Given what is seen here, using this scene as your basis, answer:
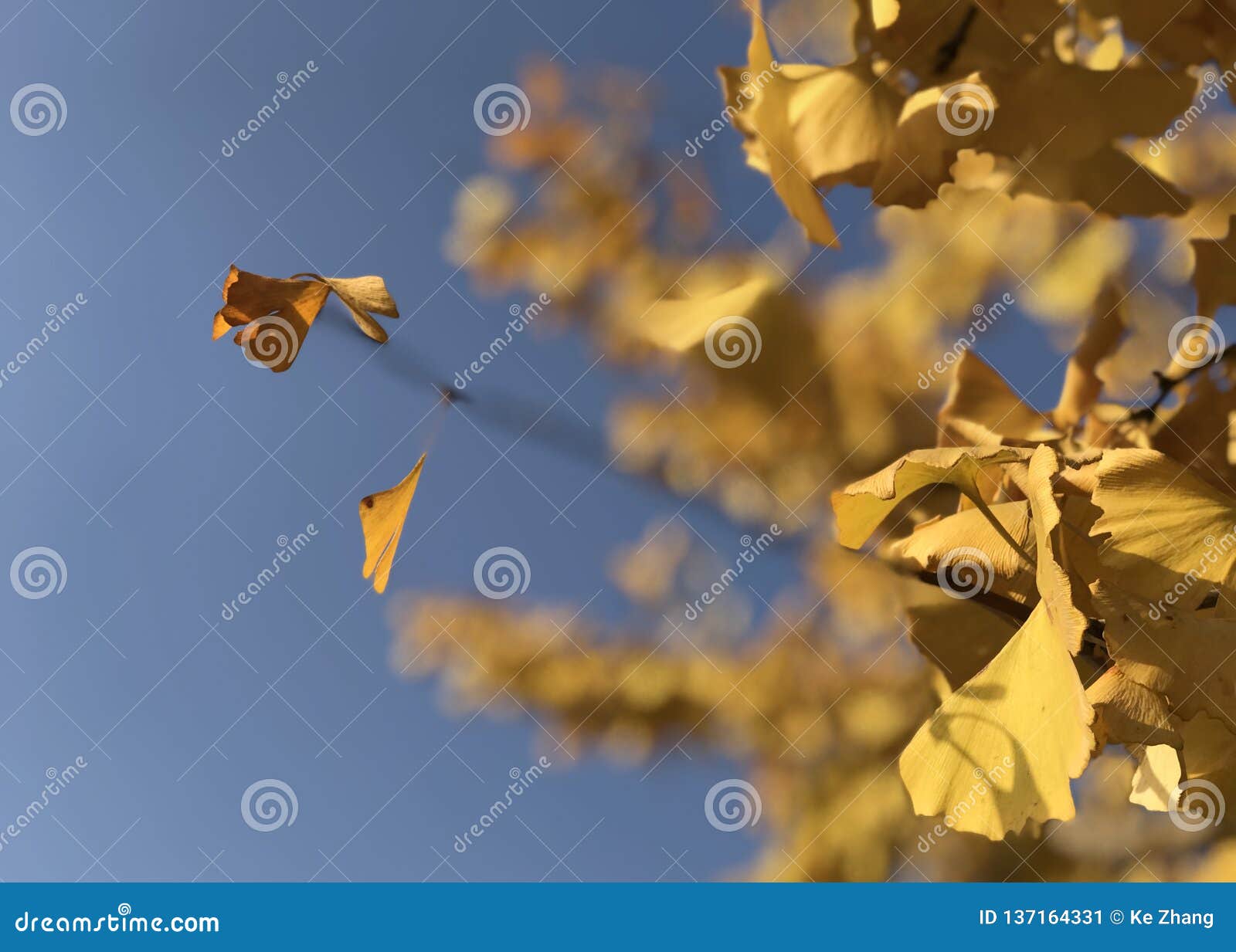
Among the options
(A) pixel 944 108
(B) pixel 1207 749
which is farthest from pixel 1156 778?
(A) pixel 944 108

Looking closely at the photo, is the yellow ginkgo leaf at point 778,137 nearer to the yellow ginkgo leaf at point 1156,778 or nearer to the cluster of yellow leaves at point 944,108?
the cluster of yellow leaves at point 944,108

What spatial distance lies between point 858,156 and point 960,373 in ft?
0.22

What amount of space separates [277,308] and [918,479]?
13 centimetres

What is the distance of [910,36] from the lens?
0.71 feet

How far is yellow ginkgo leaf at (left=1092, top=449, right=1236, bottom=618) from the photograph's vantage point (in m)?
0.16

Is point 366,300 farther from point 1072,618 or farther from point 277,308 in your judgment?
point 1072,618

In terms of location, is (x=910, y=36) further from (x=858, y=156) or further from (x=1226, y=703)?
(x=1226, y=703)

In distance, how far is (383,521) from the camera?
0.59ft

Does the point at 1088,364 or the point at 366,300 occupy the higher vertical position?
the point at 1088,364

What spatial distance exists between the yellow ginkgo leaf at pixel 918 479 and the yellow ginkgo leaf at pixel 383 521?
0.09 metres

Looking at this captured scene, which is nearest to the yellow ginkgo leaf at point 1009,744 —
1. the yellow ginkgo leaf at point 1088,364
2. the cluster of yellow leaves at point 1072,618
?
the cluster of yellow leaves at point 1072,618
